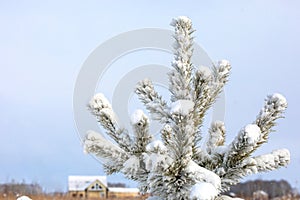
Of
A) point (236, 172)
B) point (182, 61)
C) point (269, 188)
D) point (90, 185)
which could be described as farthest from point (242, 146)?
point (90, 185)

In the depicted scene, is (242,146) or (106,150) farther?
(106,150)

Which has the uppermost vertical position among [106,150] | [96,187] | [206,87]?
[96,187]

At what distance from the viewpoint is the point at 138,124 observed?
1.20 metres

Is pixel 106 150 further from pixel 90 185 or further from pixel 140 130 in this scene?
pixel 90 185

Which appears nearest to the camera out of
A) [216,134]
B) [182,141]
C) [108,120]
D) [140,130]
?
[182,141]

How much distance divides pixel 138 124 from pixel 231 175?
32 centimetres

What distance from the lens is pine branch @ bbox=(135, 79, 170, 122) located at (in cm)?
129

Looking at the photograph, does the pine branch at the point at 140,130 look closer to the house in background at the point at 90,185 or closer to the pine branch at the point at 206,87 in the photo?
the pine branch at the point at 206,87

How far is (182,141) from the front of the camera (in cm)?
114

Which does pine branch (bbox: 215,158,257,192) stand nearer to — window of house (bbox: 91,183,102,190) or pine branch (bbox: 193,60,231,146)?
pine branch (bbox: 193,60,231,146)

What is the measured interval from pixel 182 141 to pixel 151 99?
26 cm

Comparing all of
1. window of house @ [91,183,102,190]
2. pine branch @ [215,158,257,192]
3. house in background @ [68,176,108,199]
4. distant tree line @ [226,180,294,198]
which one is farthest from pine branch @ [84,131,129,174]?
window of house @ [91,183,102,190]

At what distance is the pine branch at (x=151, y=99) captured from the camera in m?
1.29

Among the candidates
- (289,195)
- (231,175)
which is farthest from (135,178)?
(289,195)
